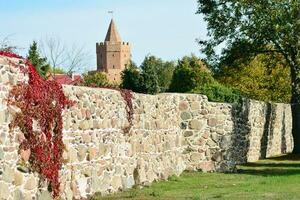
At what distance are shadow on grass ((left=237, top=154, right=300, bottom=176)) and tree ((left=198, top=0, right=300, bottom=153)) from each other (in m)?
4.11

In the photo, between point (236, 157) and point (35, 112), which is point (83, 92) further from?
point (236, 157)

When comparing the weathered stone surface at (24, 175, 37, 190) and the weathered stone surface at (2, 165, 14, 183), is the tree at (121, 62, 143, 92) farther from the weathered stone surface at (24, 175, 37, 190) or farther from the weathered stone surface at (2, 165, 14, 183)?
the weathered stone surface at (2, 165, 14, 183)

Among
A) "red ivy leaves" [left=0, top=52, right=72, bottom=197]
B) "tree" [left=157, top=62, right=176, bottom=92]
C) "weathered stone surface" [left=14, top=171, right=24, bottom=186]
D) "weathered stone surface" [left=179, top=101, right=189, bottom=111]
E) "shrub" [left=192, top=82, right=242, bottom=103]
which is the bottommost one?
"weathered stone surface" [left=14, top=171, right=24, bottom=186]

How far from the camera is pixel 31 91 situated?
12141mm

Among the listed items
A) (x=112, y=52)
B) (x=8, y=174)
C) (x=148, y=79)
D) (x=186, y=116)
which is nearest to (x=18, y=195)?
(x=8, y=174)

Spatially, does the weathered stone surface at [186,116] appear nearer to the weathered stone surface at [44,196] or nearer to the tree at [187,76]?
the weathered stone surface at [44,196]

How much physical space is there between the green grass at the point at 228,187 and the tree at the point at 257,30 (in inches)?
303

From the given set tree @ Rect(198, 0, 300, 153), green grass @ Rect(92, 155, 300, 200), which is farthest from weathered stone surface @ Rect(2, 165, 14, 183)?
tree @ Rect(198, 0, 300, 153)

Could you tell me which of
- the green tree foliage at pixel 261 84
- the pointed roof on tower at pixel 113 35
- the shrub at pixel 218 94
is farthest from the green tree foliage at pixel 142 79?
the pointed roof on tower at pixel 113 35

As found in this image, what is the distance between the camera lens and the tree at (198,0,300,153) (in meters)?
28.7

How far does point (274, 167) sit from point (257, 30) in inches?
270

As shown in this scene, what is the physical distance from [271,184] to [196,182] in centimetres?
202

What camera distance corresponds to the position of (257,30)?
29.3 metres

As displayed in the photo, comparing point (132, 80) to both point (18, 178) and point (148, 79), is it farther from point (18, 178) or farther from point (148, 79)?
point (18, 178)
